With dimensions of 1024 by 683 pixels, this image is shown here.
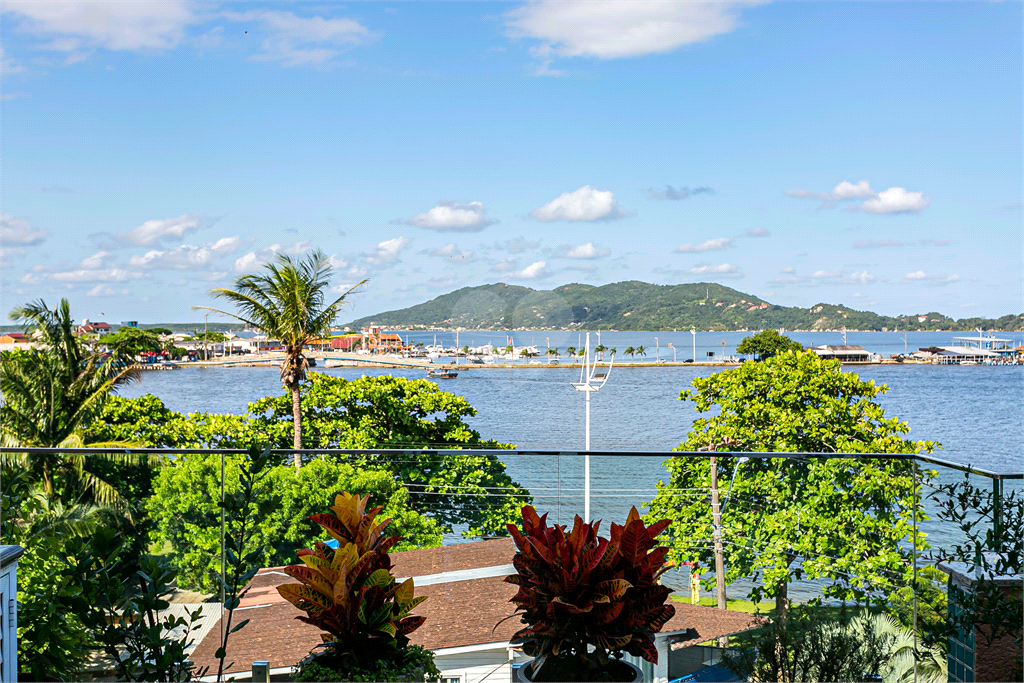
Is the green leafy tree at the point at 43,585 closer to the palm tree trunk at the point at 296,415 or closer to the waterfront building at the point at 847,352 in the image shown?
the palm tree trunk at the point at 296,415

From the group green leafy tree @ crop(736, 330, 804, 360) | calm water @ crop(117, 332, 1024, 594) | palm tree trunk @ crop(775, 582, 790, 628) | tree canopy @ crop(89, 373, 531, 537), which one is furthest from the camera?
green leafy tree @ crop(736, 330, 804, 360)

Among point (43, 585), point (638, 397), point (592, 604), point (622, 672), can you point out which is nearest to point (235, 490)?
point (43, 585)

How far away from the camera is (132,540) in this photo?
7.54ft

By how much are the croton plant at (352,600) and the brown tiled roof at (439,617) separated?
1.36ft

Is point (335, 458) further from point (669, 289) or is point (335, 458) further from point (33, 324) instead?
point (669, 289)

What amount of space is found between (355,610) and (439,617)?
1.99ft

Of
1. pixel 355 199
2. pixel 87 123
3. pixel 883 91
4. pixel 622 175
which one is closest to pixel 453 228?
pixel 355 199

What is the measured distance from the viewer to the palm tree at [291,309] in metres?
22.7

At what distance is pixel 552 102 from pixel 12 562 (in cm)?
6872

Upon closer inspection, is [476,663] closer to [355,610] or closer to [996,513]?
[355,610]

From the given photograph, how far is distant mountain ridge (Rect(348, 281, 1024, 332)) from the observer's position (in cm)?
5119

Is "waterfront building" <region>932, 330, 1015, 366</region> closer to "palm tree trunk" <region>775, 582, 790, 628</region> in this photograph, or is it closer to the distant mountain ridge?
the distant mountain ridge

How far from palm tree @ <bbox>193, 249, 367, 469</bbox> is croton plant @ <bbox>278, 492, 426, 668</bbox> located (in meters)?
21.3

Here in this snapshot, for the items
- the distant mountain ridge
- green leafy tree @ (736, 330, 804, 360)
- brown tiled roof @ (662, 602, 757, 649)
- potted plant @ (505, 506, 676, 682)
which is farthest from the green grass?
green leafy tree @ (736, 330, 804, 360)
